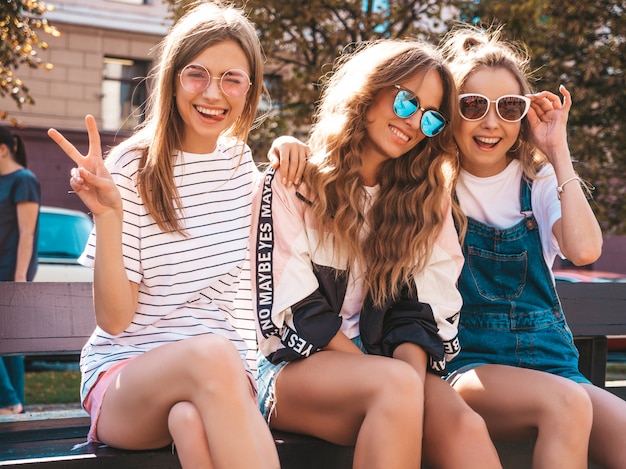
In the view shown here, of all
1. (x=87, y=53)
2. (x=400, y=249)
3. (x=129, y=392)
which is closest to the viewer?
(x=129, y=392)

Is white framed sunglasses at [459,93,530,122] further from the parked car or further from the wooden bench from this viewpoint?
the parked car

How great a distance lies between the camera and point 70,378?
9195 millimetres

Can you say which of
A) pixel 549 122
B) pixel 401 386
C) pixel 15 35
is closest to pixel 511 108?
pixel 549 122

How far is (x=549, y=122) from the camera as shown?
3730mm

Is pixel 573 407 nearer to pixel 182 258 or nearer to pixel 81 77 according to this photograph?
pixel 182 258

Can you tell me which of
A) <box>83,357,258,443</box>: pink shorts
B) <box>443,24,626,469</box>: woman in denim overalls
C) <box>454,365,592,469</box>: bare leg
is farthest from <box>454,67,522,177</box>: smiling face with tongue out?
<box>83,357,258,443</box>: pink shorts

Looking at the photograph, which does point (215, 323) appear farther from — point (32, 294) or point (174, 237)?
point (32, 294)

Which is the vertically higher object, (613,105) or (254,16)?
(254,16)

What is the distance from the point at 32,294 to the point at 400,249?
4.93ft

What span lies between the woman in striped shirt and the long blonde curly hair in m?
0.31

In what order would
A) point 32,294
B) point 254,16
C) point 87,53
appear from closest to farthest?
1. point 32,294
2. point 254,16
3. point 87,53

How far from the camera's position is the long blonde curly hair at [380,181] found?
3.26 m

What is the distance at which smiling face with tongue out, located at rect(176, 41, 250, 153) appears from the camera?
316 cm

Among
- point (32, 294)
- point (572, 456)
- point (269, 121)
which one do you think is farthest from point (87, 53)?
point (572, 456)
